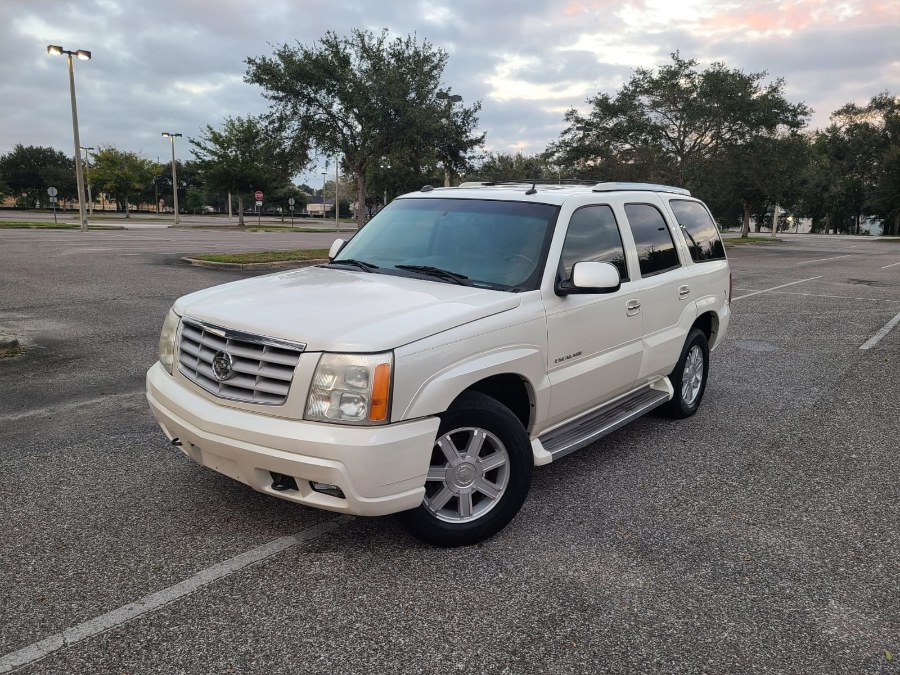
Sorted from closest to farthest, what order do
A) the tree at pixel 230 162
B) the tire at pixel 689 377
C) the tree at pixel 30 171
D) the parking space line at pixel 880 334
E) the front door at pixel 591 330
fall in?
the front door at pixel 591 330, the tire at pixel 689 377, the parking space line at pixel 880 334, the tree at pixel 230 162, the tree at pixel 30 171

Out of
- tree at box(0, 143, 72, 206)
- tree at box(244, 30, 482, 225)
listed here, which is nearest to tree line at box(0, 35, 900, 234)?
tree at box(244, 30, 482, 225)

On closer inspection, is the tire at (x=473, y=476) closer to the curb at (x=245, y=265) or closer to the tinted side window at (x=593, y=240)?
the tinted side window at (x=593, y=240)

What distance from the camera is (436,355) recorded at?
3035 mm

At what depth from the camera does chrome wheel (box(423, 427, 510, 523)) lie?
3.24 m

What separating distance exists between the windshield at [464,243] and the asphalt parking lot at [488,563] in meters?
1.39

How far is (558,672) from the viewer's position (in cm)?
247

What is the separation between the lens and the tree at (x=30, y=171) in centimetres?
8269

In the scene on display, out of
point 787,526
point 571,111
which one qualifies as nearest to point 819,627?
point 787,526

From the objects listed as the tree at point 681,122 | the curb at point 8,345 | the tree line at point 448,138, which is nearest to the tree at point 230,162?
the tree line at point 448,138

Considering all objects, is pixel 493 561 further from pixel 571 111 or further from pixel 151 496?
pixel 571 111

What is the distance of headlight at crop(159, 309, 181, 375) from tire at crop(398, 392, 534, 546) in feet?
5.10

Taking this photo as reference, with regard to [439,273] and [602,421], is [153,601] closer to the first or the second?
[439,273]

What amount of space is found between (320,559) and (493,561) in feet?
2.76

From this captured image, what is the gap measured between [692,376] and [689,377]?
0.22 feet
